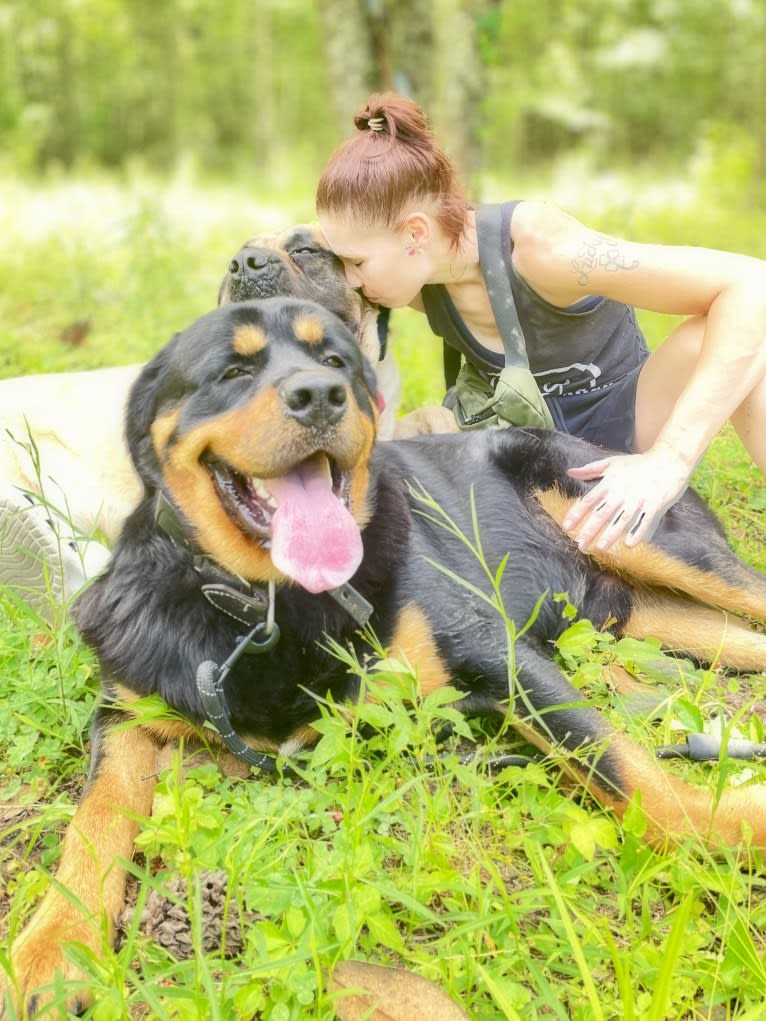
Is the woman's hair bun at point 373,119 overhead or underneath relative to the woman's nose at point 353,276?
overhead

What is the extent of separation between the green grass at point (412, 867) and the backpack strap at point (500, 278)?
1240 millimetres

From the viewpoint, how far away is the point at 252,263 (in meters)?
3.34

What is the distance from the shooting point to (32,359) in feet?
18.3

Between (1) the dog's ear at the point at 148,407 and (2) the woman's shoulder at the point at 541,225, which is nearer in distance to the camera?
(1) the dog's ear at the point at 148,407

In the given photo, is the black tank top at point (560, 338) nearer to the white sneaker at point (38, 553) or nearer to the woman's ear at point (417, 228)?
the woman's ear at point (417, 228)

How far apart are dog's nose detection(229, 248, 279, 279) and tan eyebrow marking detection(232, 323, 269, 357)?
947mm

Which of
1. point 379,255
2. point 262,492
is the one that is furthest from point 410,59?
point 262,492

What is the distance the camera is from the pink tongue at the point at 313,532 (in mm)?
2299

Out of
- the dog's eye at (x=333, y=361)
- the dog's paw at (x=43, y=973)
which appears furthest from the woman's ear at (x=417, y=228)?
the dog's paw at (x=43, y=973)

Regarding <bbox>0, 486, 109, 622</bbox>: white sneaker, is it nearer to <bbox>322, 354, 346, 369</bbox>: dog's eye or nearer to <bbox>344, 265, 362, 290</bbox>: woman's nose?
<bbox>322, 354, 346, 369</bbox>: dog's eye

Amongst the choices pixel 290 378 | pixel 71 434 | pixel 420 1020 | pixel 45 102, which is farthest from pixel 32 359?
pixel 45 102

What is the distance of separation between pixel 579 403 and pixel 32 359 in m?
3.53

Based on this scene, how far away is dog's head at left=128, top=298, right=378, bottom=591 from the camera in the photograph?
2250mm

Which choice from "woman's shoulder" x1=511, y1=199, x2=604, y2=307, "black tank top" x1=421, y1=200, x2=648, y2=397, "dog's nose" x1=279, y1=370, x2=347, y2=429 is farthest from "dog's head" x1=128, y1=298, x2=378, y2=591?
"black tank top" x1=421, y1=200, x2=648, y2=397
